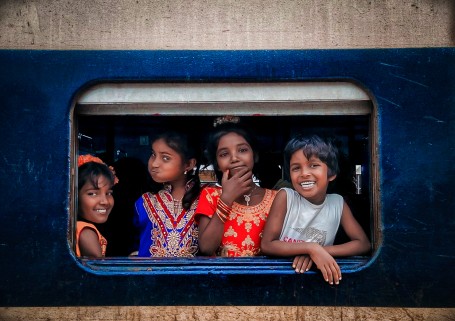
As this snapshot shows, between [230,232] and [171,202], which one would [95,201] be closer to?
[171,202]

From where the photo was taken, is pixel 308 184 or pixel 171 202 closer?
pixel 308 184

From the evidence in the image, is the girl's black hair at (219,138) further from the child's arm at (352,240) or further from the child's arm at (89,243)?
the child's arm at (89,243)

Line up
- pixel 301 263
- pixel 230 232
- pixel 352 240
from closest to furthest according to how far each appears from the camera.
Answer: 1. pixel 301 263
2. pixel 352 240
3. pixel 230 232

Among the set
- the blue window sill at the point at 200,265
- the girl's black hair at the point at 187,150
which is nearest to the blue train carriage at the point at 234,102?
the blue window sill at the point at 200,265

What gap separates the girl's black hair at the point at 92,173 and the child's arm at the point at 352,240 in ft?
4.47

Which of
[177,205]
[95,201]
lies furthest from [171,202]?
[95,201]

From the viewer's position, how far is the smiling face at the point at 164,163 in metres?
3.43

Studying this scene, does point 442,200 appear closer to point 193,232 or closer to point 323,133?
point 323,133

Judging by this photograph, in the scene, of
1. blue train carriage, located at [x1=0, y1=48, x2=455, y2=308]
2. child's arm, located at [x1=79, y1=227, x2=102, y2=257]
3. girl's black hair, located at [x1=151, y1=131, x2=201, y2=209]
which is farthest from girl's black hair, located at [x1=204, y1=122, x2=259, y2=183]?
child's arm, located at [x1=79, y1=227, x2=102, y2=257]

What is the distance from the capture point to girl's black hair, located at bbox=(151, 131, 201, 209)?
3430mm

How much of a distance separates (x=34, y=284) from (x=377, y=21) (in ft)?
7.34

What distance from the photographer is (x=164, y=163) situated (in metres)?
3.43

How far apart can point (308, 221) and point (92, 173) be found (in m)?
1.27

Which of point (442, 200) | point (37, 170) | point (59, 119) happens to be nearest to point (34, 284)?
point (37, 170)
